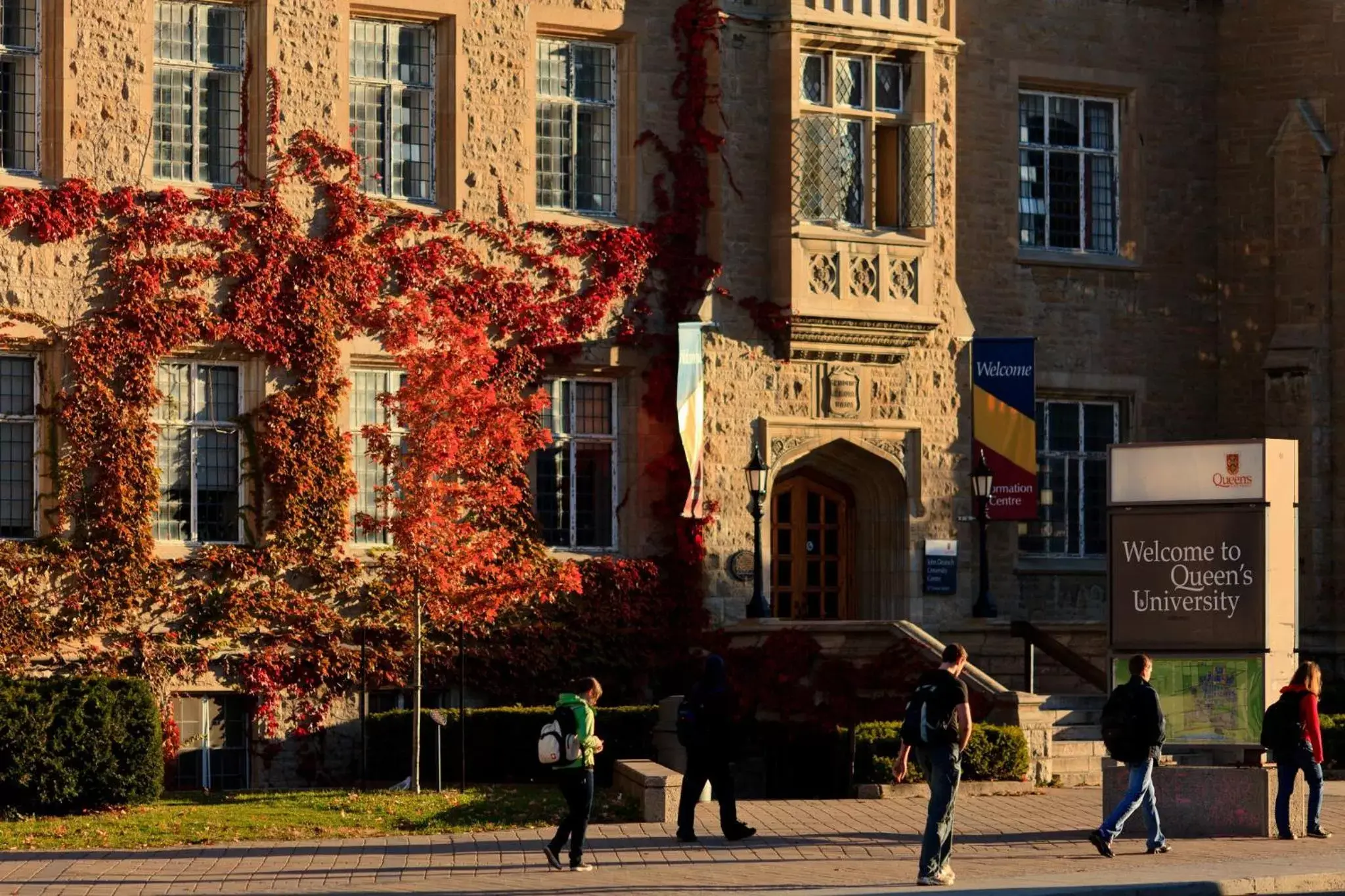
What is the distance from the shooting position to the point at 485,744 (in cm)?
2642

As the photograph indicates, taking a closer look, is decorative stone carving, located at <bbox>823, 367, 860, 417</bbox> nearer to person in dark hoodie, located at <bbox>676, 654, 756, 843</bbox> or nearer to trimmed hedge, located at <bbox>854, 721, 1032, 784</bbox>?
trimmed hedge, located at <bbox>854, 721, 1032, 784</bbox>

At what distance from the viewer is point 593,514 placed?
29.3 metres

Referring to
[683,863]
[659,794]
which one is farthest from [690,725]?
[683,863]

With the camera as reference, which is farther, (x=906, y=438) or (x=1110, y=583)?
(x=906, y=438)

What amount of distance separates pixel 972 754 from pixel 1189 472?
4.46 meters

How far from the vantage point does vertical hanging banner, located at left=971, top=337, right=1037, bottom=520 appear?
1225 inches

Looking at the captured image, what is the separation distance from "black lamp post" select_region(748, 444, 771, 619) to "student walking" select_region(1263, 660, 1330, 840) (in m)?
9.15

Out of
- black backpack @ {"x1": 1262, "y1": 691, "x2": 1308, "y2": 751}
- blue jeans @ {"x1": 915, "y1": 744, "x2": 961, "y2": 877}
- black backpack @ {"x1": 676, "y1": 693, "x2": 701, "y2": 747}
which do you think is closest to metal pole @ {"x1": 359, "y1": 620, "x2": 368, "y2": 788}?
black backpack @ {"x1": 676, "y1": 693, "x2": 701, "y2": 747}

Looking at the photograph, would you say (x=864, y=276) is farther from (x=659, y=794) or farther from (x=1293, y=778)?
(x=1293, y=778)

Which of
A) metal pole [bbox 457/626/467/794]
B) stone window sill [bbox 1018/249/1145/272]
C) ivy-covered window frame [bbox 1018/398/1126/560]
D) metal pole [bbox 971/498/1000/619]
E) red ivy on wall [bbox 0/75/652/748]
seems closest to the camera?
red ivy on wall [bbox 0/75/652/748]

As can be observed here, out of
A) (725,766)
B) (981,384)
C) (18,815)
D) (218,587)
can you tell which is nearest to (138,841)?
(18,815)

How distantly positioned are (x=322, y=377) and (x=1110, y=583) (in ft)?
31.8

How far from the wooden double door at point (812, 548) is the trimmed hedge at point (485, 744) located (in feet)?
15.0

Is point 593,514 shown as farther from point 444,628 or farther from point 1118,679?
point 1118,679
